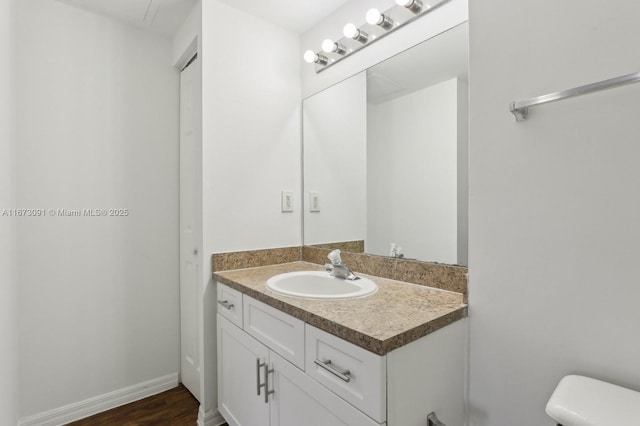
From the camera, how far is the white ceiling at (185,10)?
1691mm

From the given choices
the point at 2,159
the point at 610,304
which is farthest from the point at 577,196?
the point at 2,159

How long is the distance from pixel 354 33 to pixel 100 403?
2.44 metres

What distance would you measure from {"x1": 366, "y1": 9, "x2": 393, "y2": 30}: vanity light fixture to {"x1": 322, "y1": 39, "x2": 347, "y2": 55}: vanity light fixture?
0.26 metres

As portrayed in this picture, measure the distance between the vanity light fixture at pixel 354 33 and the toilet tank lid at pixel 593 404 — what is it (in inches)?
61.9

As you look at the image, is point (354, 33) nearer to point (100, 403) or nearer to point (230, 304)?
point (230, 304)

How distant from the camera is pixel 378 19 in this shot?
4.71ft

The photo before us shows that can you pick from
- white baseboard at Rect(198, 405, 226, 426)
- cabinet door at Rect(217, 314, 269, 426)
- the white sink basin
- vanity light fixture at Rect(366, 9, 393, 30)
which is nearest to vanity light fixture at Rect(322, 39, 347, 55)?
vanity light fixture at Rect(366, 9, 393, 30)

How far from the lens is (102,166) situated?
1826 mm

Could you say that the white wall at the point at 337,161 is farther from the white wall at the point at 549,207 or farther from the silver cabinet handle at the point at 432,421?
the silver cabinet handle at the point at 432,421

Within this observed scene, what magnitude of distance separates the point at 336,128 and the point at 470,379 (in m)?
1.39

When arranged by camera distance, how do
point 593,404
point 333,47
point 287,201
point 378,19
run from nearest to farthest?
point 593,404 → point 378,19 → point 333,47 → point 287,201

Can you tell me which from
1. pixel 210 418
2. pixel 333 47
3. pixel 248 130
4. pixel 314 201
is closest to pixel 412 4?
pixel 333 47

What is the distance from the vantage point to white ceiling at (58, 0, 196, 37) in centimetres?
171

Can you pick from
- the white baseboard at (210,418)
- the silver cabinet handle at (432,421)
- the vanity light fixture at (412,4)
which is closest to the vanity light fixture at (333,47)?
the vanity light fixture at (412,4)
